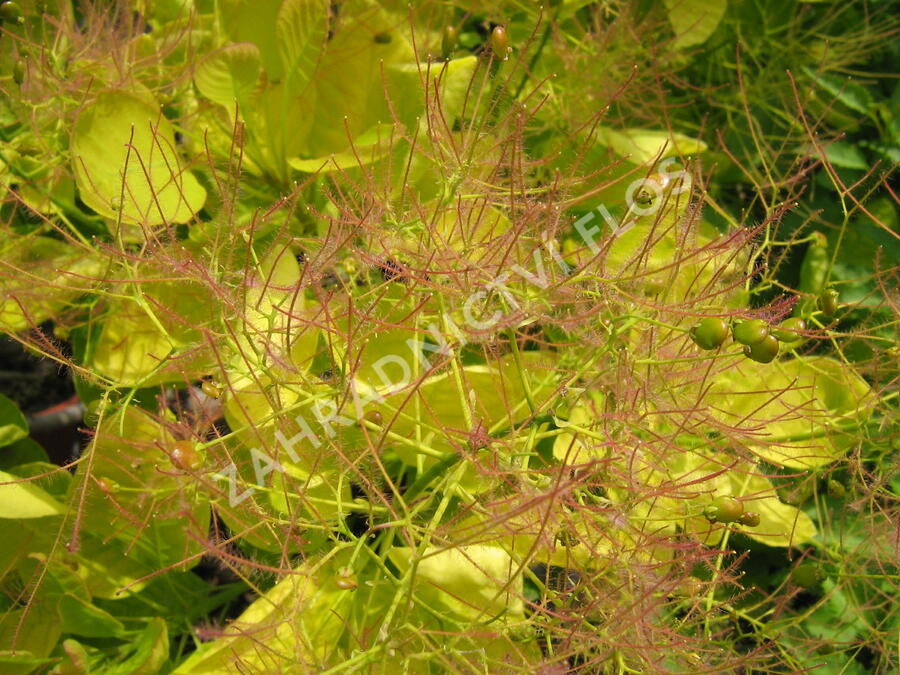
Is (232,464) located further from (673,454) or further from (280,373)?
(673,454)

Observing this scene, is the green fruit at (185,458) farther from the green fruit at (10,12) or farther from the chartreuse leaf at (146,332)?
the green fruit at (10,12)

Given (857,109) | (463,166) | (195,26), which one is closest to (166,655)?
(463,166)

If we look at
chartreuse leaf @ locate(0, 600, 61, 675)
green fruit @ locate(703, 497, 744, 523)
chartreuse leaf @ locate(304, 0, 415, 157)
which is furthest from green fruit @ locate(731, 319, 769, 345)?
chartreuse leaf @ locate(0, 600, 61, 675)

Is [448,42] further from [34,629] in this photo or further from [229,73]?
[34,629]

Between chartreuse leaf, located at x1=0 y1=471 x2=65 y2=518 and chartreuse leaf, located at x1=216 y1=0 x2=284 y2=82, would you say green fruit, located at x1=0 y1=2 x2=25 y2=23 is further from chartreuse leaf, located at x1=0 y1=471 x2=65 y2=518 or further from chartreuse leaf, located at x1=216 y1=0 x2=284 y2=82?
chartreuse leaf, located at x1=0 y1=471 x2=65 y2=518

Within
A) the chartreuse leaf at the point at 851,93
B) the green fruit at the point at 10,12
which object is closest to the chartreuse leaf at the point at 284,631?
the green fruit at the point at 10,12

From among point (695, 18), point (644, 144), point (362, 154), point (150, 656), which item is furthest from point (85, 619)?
point (695, 18)
